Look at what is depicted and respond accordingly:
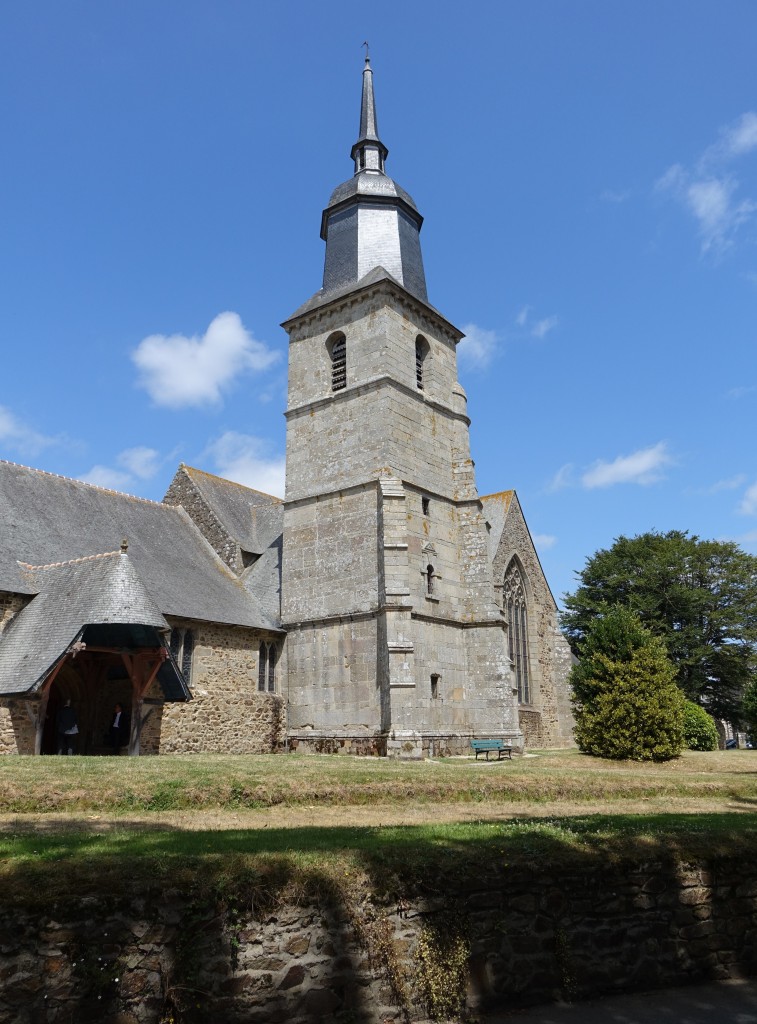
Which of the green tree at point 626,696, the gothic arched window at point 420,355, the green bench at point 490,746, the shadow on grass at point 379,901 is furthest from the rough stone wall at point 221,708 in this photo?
the shadow on grass at point 379,901

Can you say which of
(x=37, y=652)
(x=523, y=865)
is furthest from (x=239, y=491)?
(x=523, y=865)

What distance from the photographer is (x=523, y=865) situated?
5438 millimetres

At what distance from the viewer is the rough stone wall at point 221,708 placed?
17812 mm

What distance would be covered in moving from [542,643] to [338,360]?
1262 centimetres

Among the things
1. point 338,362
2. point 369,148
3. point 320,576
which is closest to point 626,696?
point 320,576

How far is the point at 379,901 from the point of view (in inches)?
198

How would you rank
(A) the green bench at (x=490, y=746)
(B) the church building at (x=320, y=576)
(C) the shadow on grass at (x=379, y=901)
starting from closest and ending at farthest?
(C) the shadow on grass at (x=379, y=901) → (B) the church building at (x=320, y=576) → (A) the green bench at (x=490, y=746)

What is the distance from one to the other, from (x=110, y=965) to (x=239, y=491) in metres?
22.9

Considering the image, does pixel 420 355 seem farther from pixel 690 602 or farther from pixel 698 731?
pixel 690 602

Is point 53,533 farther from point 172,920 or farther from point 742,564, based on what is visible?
point 742,564

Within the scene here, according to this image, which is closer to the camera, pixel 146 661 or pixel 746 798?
pixel 746 798

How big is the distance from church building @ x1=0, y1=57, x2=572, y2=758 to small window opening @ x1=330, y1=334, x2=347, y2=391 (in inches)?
2.8

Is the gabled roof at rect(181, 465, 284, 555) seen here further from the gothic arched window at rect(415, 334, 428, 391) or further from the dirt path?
the dirt path

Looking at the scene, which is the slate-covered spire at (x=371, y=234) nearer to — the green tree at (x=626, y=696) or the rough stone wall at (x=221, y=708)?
the rough stone wall at (x=221, y=708)
